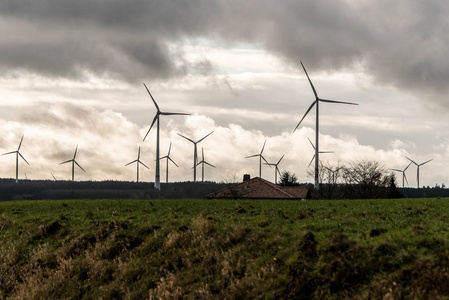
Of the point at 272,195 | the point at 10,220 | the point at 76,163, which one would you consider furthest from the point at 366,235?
the point at 76,163

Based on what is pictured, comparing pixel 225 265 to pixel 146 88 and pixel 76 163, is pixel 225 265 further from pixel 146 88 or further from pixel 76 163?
pixel 76 163

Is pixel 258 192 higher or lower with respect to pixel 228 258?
higher

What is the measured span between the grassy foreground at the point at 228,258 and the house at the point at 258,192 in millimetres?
51187

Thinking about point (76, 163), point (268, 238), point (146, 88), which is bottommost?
point (268, 238)

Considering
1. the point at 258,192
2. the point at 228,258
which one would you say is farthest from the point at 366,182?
the point at 228,258

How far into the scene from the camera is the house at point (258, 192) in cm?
8275

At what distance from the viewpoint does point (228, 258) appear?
20609mm

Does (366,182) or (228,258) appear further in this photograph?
(366,182)

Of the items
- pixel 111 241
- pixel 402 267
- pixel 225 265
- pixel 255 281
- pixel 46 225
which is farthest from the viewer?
pixel 46 225

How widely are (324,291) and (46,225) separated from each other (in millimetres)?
19534

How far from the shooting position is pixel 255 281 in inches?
724

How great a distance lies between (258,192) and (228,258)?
65.5 meters

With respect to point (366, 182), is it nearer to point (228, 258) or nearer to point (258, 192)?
point (258, 192)

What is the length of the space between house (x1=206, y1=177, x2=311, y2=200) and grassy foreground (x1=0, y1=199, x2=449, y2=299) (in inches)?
2015
